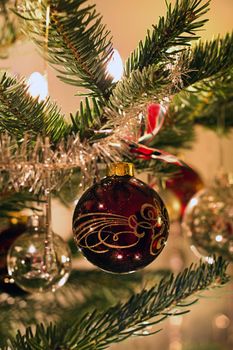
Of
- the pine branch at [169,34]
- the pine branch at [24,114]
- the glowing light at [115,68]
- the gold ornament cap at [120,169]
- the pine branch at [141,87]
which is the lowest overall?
the gold ornament cap at [120,169]

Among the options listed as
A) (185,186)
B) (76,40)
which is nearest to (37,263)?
(76,40)

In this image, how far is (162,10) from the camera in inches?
54.7

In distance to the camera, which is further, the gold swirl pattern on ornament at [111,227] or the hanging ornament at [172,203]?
the hanging ornament at [172,203]

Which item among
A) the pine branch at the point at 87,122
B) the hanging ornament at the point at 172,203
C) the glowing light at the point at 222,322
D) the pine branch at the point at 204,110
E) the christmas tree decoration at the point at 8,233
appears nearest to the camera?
the pine branch at the point at 87,122

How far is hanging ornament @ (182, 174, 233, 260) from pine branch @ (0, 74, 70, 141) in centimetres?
30

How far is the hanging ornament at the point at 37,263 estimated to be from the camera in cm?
58

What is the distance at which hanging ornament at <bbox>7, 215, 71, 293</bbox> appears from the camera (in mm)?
579

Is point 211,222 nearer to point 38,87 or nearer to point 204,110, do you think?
point 204,110

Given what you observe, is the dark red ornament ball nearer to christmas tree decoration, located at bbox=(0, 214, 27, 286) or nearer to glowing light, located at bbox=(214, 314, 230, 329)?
christmas tree decoration, located at bbox=(0, 214, 27, 286)

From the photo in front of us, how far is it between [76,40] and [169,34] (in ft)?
0.25

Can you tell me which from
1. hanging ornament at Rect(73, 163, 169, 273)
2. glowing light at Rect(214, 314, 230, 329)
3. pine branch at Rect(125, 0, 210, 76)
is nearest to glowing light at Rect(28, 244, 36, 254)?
hanging ornament at Rect(73, 163, 169, 273)

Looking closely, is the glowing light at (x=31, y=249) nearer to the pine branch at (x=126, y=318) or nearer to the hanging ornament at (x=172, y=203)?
the pine branch at (x=126, y=318)

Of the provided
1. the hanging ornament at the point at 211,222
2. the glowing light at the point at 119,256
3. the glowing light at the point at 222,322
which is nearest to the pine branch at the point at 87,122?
the glowing light at the point at 119,256

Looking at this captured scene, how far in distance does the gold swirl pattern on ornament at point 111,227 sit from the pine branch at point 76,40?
11cm
